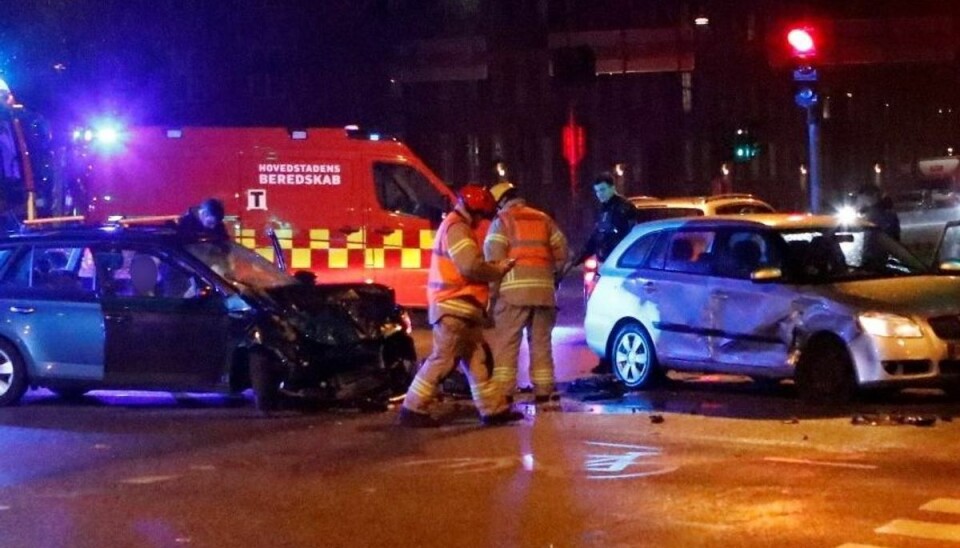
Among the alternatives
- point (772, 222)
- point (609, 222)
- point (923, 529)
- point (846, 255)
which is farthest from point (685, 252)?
point (923, 529)

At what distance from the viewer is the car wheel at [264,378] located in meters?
11.2

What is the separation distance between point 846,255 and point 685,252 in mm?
1288

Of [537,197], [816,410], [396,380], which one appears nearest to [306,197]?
[396,380]

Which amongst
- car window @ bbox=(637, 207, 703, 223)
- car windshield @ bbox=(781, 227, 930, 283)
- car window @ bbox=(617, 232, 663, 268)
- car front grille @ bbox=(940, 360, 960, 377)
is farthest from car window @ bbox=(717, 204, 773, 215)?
car front grille @ bbox=(940, 360, 960, 377)

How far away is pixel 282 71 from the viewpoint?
3931 cm

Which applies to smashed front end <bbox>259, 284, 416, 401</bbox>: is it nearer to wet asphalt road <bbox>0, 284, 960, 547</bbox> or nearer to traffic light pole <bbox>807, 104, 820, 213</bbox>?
wet asphalt road <bbox>0, 284, 960, 547</bbox>

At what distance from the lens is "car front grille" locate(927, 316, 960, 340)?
10.7m

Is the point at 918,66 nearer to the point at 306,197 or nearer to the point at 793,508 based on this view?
the point at 306,197

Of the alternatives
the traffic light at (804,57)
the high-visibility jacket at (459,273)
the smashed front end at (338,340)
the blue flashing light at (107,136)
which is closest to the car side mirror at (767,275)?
the high-visibility jacket at (459,273)

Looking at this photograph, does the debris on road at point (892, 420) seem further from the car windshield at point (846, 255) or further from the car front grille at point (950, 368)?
the car windshield at point (846, 255)

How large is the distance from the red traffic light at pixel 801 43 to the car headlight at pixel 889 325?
5.72m

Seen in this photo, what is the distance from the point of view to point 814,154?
52.6 ft

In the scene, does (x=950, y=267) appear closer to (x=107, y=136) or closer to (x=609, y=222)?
(x=609, y=222)

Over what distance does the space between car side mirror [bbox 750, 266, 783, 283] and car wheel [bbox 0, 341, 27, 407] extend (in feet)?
18.5
